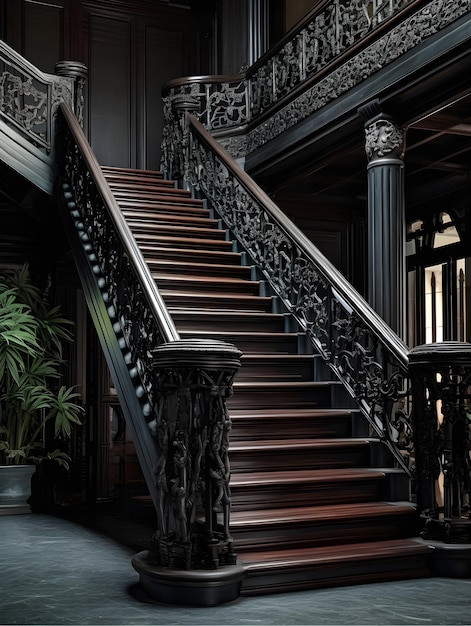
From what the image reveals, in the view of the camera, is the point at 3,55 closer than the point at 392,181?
No

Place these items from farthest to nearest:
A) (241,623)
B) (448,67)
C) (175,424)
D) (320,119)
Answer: (320,119)
(448,67)
(175,424)
(241,623)

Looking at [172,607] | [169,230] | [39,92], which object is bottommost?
[172,607]

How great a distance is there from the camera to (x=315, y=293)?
6.85m

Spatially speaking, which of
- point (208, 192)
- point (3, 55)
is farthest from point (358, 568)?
point (3, 55)

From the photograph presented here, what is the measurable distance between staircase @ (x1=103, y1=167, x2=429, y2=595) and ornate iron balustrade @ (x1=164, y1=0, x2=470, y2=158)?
167cm

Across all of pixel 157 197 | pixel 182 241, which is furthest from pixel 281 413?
pixel 157 197

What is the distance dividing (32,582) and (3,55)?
5.64 metres

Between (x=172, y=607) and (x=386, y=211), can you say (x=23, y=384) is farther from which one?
(x=172, y=607)

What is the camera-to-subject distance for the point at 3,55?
8523 mm

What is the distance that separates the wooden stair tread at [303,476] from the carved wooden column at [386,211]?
7.34 ft

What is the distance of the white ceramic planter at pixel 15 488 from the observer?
7.90 meters

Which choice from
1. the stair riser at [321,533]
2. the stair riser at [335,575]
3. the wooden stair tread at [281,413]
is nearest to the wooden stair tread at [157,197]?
the wooden stair tread at [281,413]

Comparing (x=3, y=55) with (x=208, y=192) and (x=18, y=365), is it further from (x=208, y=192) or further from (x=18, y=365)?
(x=18, y=365)

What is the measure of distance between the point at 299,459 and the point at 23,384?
363 cm
